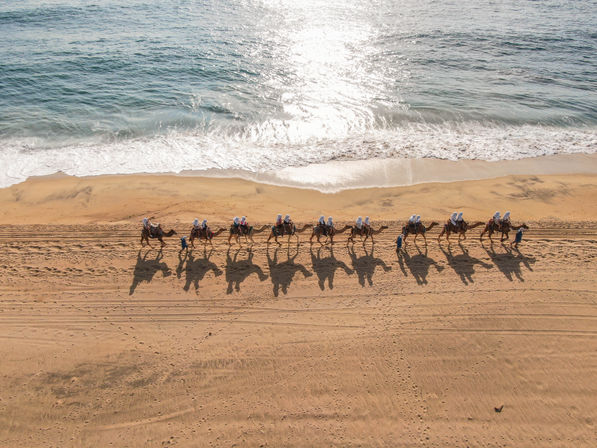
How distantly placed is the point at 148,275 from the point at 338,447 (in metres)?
8.56

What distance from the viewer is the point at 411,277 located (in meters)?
13.3

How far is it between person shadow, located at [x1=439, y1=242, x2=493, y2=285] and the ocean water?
9.77 m

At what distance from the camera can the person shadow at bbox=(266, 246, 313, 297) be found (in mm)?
12938

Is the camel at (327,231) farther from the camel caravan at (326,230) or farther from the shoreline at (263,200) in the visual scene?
the shoreline at (263,200)

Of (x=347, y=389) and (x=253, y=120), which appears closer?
(x=347, y=389)

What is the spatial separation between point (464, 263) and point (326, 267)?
521 centimetres

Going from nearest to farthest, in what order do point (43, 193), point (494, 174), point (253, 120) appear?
point (43, 193), point (494, 174), point (253, 120)

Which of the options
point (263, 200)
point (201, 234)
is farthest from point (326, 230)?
point (263, 200)

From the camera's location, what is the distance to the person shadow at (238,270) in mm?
13086

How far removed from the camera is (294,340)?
10.9 meters

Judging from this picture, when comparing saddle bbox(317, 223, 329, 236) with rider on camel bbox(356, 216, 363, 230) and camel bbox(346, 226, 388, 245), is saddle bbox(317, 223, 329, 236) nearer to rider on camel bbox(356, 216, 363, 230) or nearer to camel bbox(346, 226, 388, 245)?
camel bbox(346, 226, 388, 245)

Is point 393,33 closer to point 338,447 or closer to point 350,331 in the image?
point 350,331

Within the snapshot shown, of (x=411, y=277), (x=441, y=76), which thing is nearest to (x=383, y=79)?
(x=441, y=76)

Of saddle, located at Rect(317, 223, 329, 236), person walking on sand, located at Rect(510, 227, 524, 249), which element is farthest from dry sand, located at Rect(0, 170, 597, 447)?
saddle, located at Rect(317, 223, 329, 236)
